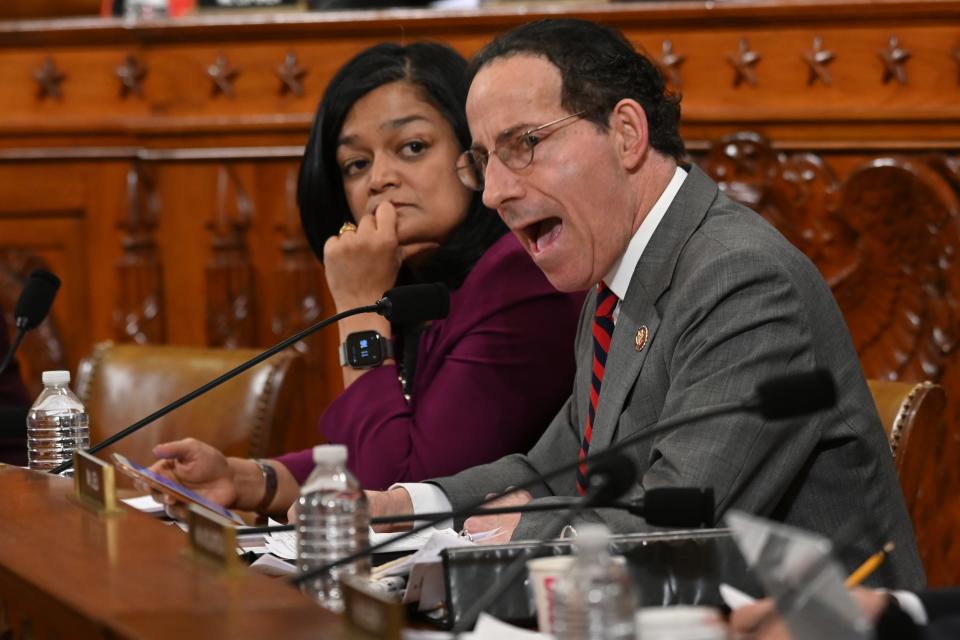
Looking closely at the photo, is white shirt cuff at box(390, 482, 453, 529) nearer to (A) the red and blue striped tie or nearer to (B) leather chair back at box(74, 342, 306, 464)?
(A) the red and blue striped tie

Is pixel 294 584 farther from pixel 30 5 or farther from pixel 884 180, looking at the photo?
pixel 30 5

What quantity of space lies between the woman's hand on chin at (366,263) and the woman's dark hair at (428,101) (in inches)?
3.8

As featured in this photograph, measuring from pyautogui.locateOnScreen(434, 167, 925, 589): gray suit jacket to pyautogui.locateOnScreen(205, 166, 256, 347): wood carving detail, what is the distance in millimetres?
1902

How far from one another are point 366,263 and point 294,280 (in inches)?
42.3

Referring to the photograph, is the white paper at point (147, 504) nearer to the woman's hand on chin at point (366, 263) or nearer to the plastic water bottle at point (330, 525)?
the woman's hand on chin at point (366, 263)

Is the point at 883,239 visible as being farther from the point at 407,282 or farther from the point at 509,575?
the point at 509,575

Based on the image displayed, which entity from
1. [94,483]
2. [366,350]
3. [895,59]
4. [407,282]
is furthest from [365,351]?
[895,59]

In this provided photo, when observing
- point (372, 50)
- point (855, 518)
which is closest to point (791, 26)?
point (372, 50)

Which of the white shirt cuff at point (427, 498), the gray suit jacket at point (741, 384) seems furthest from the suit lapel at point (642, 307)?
the white shirt cuff at point (427, 498)

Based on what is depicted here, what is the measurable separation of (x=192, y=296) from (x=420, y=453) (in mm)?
1521

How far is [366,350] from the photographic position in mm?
2584

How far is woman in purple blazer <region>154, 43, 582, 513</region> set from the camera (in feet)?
8.13

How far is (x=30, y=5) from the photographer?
4.11 metres

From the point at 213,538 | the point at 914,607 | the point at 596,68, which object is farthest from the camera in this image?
the point at 596,68
